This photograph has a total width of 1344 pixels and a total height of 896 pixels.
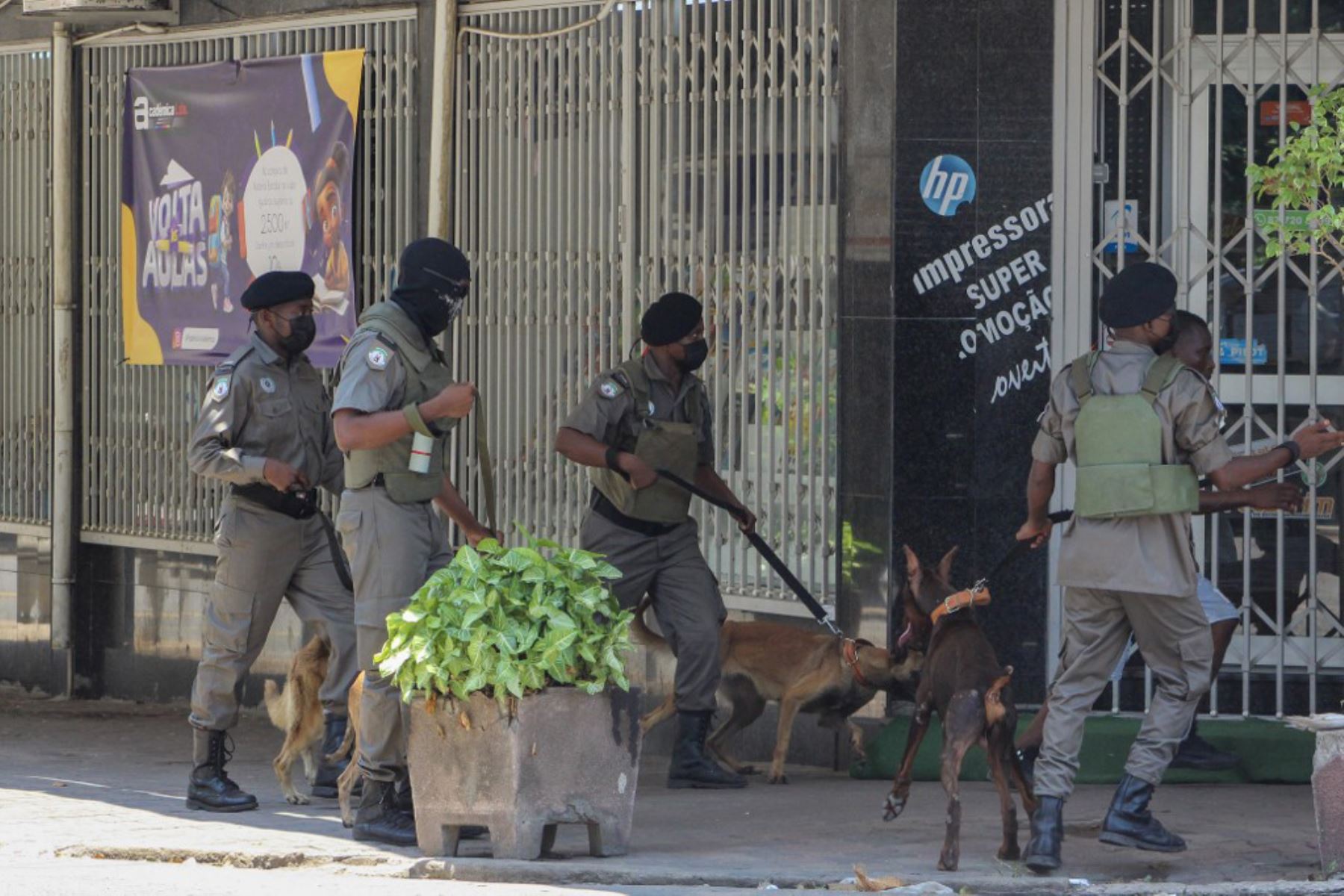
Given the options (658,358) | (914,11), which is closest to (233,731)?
(658,358)

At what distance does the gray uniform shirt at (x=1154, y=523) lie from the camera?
6855 millimetres

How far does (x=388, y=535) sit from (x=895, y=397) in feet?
8.21

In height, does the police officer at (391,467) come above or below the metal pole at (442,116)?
below

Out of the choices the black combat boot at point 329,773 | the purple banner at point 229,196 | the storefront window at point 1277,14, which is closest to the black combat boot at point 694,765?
the black combat boot at point 329,773

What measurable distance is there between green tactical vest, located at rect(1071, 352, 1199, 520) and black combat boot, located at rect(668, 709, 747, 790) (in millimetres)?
2477

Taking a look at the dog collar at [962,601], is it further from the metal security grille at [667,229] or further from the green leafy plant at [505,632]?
the metal security grille at [667,229]

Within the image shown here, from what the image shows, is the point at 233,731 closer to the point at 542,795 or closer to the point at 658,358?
the point at 658,358

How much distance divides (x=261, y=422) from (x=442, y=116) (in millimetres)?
2830

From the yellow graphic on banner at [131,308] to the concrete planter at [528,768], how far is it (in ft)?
17.8

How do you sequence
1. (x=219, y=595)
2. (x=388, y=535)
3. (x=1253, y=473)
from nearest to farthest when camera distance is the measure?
(x=1253, y=473) < (x=388, y=535) < (x=219, y=595)

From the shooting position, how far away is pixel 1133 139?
9.16m

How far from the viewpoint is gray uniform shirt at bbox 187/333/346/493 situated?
320 inches

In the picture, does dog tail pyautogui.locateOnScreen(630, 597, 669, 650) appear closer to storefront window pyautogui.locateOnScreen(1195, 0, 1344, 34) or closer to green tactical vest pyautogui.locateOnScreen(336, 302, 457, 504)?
green tactical vest pyautogui.locateOnScreen(336, 302, 457, 504)

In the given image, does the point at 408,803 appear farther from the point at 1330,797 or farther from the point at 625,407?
the point at 1330,797
